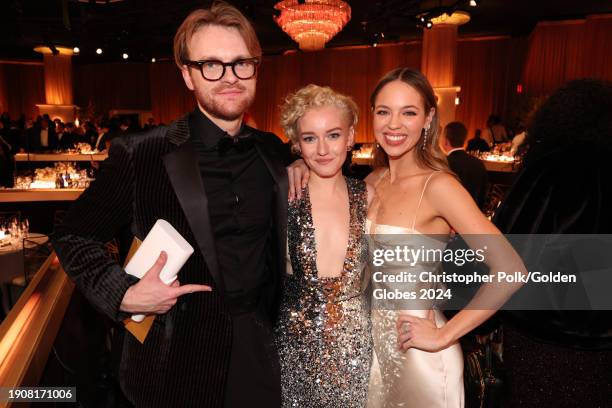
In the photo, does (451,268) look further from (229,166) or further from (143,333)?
(143,333)

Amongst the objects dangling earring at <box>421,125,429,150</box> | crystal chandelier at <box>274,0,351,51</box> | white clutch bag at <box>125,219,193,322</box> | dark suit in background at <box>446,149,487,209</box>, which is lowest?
dark suit in background at <box>446,149,487,209</box>

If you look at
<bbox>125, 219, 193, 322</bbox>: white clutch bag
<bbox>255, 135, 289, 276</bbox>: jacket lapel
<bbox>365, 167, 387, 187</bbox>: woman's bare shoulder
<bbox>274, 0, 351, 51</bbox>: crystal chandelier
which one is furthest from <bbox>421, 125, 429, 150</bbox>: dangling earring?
<bbox>274, 0, 351, 51</bbox>: crystal chandelier

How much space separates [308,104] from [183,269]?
34.7 inches

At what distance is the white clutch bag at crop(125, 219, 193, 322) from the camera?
1324 mm


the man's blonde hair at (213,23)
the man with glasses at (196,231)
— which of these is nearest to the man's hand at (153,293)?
the man with glasses at (196,231)

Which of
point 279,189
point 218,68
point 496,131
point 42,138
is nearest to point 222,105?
point 218,68

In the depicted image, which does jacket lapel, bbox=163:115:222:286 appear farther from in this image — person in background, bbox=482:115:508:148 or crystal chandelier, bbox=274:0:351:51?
person in background, bbox=482:115:508:148

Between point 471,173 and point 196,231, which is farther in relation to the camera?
point 471,173

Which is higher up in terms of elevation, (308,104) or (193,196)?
(308,104)

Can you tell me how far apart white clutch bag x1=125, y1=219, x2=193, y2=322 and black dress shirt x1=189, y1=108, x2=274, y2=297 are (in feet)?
0.86

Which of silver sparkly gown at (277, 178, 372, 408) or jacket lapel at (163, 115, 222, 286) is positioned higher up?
jacket lapel at (163, 115, 222, 286)

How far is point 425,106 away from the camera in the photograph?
6.40ft

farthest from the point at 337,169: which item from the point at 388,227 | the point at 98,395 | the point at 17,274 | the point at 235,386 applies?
the point at 17,274

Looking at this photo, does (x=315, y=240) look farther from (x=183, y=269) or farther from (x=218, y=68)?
(x=218, y=68)
